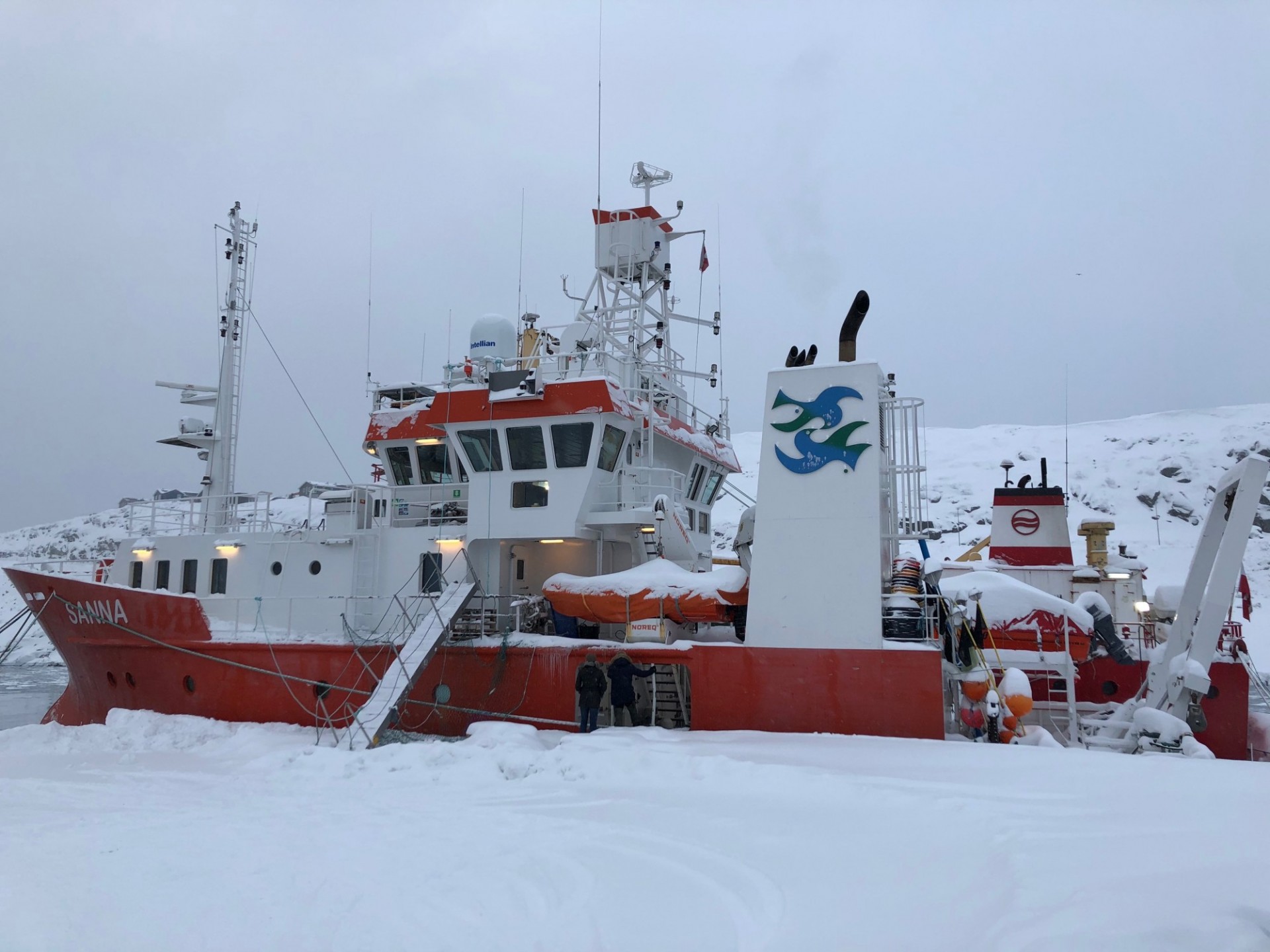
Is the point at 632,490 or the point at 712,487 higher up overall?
the point at 712,487

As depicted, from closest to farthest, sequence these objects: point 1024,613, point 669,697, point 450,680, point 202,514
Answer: point 1024,613
point 450,680
point 669,697
point 202,514

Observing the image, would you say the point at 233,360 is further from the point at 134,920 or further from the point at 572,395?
the point at 134,920

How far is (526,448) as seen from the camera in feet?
44.4

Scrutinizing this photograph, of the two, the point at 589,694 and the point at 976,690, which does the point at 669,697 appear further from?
the point at 976,690

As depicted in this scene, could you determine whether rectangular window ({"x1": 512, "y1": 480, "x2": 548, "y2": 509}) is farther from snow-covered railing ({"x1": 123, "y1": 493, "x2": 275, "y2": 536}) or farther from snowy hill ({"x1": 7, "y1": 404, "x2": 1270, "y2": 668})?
snowy hill ({"x1": 7, "y1": 404, "x2": 1270, "y2": 668})

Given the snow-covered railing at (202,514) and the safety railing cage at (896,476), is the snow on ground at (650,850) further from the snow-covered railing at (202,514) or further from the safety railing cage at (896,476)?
the snow-covered railing at (202,514)

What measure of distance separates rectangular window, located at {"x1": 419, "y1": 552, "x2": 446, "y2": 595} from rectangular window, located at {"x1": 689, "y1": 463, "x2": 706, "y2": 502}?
4971 millimetres

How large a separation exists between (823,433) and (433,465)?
280 inches

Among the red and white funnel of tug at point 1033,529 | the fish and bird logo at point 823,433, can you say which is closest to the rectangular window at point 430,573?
the fish and bird logo at point 823,433

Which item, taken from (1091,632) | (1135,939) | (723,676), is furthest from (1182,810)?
(1091,632)

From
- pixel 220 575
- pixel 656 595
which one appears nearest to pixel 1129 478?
pixel 656 595

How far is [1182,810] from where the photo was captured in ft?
19.6

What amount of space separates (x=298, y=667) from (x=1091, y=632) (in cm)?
1126

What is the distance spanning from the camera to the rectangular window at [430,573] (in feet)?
44.6
